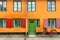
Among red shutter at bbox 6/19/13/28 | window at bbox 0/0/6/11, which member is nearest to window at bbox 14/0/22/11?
window at bbox 0/0/6/11

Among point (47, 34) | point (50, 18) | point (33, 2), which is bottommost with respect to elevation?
point (47, 34)

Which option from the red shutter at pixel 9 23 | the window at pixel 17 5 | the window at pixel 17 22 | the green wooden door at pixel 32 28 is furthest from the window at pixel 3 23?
the green wooden door at pixel 32 28

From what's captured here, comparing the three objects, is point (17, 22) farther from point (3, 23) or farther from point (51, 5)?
point (51, 5)

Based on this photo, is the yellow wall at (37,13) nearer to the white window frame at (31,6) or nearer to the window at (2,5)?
the white window frame at (31,6)

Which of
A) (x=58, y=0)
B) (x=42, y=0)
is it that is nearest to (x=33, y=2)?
(x=42, y=0)

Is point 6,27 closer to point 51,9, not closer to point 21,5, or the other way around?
point 21,5

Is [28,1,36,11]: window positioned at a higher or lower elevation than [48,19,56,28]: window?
higher

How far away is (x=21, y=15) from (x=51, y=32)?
17.6ft

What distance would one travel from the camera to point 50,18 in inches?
1508

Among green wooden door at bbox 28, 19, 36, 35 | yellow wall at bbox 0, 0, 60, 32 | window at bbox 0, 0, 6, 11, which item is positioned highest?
window at bbox 0, 0, 6, 11

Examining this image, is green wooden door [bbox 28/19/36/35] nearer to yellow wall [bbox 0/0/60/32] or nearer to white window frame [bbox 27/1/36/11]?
yellow wall [bbox 0/0/60/32]

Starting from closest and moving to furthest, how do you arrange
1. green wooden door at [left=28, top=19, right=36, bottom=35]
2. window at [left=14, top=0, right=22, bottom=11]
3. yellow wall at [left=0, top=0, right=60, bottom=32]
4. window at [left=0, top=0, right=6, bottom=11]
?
green wooden door at [left=28, top=19, right=36, bottom=35] → yellow wall at [left=0, top=0, right=60, bottom=32] → window at [left=0, top=0, right=6, bottom=11] → window at [left=14, top=0, right=22, bottom=11]

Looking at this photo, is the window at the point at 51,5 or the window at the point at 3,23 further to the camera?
the window at the point at 51,5

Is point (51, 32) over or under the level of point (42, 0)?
under
